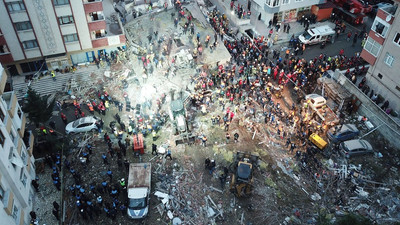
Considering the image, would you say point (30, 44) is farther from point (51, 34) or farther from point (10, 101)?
point (10, 101)

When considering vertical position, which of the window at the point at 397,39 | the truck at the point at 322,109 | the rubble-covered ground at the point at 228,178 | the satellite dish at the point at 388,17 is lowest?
the rubble-covered ground at the point at 228,178

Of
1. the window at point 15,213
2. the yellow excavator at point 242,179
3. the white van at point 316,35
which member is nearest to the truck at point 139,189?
the yellow excavator at point 242,179

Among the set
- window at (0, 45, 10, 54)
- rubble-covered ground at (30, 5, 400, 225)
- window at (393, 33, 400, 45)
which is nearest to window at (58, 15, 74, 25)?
window at (0, 45, 10, 54)

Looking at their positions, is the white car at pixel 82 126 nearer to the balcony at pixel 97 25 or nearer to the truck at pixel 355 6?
the balcony at pixel 97 25

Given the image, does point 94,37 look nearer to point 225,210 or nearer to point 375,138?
point 225,210

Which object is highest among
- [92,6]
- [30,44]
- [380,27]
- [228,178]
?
[92,6]

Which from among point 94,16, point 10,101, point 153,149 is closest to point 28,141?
point 10,101
